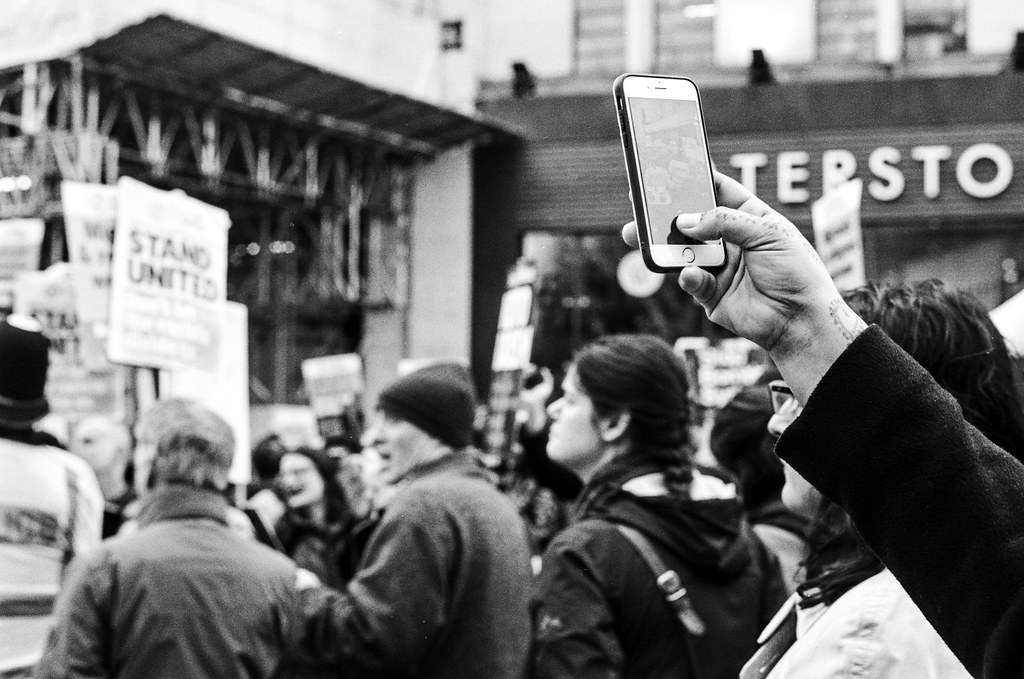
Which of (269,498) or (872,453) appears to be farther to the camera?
(269,498)

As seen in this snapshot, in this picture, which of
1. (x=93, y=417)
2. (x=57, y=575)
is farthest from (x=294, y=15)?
(x=57, y=575)

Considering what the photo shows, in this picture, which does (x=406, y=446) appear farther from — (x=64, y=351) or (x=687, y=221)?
(x=64, y=351)

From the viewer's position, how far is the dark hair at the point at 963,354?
1.84 meters

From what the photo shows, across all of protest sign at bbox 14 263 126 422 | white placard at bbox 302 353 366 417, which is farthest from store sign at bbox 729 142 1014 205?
protest sign at bbox 14 263 126 422

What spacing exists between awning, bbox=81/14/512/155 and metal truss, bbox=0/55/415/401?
13 cm

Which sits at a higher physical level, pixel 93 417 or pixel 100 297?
pixel 100 297

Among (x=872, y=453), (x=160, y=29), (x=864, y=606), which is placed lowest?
(x=864, y=606)

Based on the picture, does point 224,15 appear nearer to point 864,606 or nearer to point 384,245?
point 384,245

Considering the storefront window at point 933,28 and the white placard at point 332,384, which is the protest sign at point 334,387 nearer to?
the white placard at point 332,384

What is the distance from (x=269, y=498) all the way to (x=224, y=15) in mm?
8010

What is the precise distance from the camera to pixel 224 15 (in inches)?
539

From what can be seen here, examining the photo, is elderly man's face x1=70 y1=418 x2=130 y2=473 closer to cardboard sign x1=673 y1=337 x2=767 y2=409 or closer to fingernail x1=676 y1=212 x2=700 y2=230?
cardboard sign x1=673 y1=337 x2=767 y2=409

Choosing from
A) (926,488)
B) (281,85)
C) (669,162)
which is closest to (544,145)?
(281,85)

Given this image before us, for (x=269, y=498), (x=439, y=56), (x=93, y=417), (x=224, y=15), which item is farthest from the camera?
(x=439, y=56)
